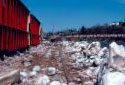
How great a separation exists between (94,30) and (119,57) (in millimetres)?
51422

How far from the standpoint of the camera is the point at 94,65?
10023 mm

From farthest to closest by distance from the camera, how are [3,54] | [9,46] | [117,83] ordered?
1. [9,46]
2. [3,54]
3. [117,83]

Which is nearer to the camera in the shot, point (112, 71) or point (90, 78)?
point (112, 71)

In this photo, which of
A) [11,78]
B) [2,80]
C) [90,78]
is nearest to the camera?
[2,80]

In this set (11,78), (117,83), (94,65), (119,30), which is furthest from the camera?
(119,30)

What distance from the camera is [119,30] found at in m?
45.0

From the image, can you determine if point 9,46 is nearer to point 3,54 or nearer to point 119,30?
point 3,54

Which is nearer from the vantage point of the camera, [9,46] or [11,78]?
[11,78]

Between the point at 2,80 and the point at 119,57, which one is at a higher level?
the point at 119,57

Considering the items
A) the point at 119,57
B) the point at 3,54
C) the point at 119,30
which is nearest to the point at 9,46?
the point at 3,54

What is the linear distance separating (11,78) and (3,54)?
6101mm

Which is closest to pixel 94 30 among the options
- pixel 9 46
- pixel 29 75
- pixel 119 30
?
pixel 119 30

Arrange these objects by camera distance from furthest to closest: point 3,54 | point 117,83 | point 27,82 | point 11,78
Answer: point 3,54 → point 27,82 → point 11,78 → point 117,83

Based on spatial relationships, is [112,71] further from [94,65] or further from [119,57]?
[94,65]
